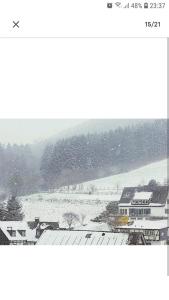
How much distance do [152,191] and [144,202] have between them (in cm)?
13

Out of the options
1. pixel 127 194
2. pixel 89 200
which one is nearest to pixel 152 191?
pixel 127 194

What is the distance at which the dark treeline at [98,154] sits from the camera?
6207mm

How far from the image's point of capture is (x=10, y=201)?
244 inches

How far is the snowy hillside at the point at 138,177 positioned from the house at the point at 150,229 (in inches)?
12.6

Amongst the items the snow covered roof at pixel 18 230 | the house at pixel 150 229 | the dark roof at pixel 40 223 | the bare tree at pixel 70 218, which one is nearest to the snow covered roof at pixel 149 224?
the house at pixel 150 229

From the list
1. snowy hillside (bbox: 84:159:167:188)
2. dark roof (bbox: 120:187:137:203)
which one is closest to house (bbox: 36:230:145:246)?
dark roof (bbox: 120:187:137:203)

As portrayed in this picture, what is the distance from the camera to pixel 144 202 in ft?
20.4

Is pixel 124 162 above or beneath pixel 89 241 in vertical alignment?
above

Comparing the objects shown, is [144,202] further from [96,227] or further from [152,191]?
[96,227]

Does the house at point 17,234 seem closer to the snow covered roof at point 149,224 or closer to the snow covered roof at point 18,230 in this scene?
the snow covered roof at point 18,230

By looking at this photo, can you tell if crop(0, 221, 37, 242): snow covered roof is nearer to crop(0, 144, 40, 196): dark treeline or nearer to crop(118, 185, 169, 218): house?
crop(0, 144, 40, 196): dark treeline
